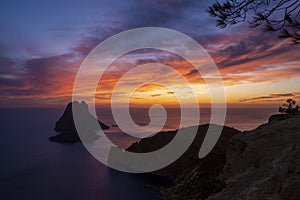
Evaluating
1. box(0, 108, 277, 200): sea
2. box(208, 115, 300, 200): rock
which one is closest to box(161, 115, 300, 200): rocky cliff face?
box(208, 115, 300, 200): rock

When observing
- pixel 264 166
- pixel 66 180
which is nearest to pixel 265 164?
pixel 264 166

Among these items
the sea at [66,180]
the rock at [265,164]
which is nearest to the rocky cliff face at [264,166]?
the rock at [265,164]

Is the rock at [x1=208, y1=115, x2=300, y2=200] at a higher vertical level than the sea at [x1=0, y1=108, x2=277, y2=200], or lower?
higher

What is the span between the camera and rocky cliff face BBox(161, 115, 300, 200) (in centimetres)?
1208

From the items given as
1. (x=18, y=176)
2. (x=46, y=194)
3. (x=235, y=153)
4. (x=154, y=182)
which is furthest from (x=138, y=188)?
(x=235, y=153)

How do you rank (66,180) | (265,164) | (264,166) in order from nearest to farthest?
(264,166) < (265,164) < (66,180)

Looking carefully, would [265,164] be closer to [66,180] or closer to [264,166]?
[264,166]

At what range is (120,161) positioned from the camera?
110 meters

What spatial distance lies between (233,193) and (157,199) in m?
51.0

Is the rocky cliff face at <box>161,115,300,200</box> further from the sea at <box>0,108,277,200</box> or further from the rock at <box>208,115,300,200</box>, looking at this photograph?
the sea at <box>0,108,277,200</box>

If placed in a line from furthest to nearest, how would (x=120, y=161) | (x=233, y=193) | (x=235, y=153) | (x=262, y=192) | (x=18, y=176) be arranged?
(x=120, y=161), (x=18, y=176), (x=235, y=153), (x=233, y=193), (x=262, y=192)

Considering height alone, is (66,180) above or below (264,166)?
below

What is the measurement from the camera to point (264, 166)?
17391mm

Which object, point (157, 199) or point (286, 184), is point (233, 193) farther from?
point (157, 199)
